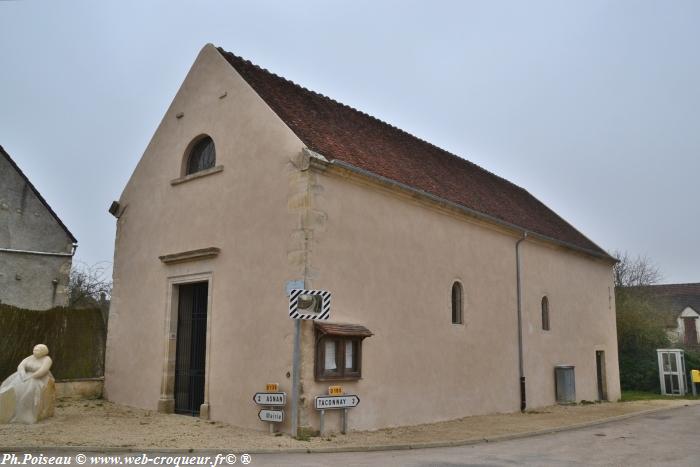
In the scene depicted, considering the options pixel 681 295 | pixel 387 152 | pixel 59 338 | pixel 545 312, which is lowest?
pixel 59 338

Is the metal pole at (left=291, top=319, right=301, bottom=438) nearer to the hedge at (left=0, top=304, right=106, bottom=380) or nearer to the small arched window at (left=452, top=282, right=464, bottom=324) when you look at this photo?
the small arched window at (left=452, top=282, right=464, bottom=324)

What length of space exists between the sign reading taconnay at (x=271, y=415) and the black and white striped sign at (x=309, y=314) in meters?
1.74

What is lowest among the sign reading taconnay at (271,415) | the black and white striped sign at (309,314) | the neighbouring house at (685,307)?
the sign reading taconnay at (271,415)

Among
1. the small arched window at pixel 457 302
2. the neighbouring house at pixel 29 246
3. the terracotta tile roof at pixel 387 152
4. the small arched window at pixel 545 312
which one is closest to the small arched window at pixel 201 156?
the terracotta tile roof at pixel 387 152

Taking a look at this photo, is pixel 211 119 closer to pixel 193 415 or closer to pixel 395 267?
pixel 395 267

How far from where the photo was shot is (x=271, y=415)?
11406 millimetres

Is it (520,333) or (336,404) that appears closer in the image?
(336,404)

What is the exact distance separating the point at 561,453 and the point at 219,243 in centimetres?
787

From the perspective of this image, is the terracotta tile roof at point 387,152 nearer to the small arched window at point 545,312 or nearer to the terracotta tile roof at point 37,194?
the small arched window at point 545,312

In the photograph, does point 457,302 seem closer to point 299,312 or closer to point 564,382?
point 299,312

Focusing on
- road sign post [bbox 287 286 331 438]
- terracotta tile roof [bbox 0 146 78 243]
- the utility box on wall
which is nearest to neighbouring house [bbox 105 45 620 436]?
road sign post [bbox 287 286 331 438]

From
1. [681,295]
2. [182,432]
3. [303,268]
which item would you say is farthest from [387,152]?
[681,295]

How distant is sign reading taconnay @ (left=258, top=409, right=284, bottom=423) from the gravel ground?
28 cm

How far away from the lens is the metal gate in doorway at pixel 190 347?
14.1 m
